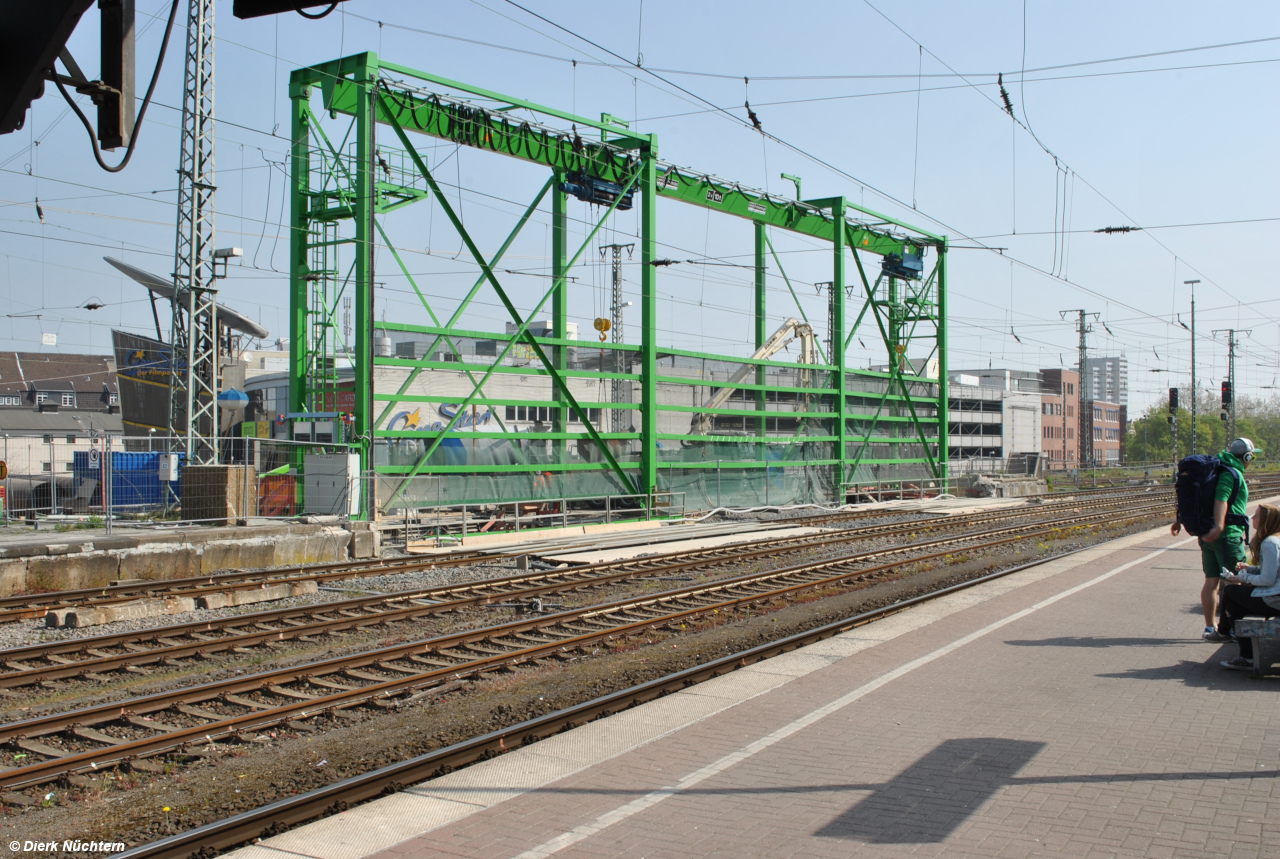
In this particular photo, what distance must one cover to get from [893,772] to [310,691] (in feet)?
16.8

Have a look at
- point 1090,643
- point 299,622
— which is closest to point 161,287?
point 299,622

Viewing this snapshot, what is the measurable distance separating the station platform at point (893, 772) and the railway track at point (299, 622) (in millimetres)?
5169

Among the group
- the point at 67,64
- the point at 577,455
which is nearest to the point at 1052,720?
the point at 67,64

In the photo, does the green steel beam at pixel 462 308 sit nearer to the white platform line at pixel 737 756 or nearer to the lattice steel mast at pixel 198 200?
the lattice steel mast at pixel 198 200

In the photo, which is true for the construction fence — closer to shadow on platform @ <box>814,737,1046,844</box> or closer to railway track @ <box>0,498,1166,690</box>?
railway track @ <box>0,498,1166,690</box>

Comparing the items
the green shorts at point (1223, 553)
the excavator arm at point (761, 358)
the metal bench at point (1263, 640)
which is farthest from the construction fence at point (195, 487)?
the metal bench at point (1263, 640)

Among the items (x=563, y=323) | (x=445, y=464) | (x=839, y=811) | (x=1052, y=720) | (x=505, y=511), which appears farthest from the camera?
(x=563, y=323)

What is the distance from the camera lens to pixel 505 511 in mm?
25594

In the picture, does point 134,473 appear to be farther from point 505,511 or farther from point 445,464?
point 505,511

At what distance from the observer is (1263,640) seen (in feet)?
24.8

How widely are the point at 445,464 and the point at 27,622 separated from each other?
12.4 meters

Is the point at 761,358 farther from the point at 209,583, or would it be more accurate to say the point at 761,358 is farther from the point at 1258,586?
the point at 1258,586

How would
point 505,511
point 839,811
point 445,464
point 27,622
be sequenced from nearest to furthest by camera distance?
point 839,811 < point 27,622 < point 445,464 < point 505,511

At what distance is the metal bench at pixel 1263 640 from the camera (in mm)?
7539
